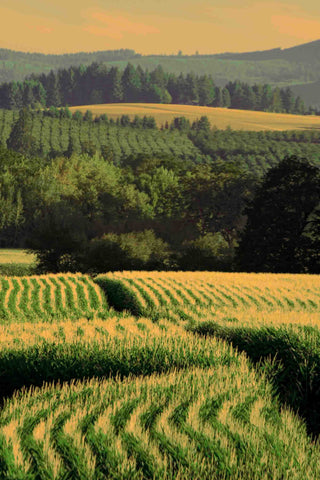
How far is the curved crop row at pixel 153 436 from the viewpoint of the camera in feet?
25.7

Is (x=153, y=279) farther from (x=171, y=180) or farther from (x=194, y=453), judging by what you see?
(x=171, y=180)

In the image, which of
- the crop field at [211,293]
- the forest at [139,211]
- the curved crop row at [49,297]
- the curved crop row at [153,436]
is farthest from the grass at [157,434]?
the forest at [139,211]

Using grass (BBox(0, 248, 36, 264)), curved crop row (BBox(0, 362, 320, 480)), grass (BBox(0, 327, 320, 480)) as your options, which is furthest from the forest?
curved crop row (BBox(0, 362, 320, 480))

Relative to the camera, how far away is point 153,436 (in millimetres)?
8922

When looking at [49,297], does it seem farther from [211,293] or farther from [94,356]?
[94,356]

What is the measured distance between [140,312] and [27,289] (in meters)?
9.88

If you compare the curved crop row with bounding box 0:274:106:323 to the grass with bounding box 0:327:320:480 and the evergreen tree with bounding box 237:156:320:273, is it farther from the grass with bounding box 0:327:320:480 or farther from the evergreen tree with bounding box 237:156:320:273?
the evergreen tree with bounding box 237:156:320:273

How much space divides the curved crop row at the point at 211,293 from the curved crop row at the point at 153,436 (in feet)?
55.4

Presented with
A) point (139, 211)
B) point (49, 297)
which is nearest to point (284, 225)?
point (49, 297)

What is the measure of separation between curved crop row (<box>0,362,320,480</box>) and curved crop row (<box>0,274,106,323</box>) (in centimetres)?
1701

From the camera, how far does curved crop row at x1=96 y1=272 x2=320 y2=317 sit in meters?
30.5

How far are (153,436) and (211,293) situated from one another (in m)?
24.9

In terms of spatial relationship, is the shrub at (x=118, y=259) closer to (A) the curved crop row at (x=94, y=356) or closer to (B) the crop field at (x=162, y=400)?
(B) the crop field at (x=162, y=400)

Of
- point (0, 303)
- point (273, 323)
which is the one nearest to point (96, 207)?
point (0, 303)
